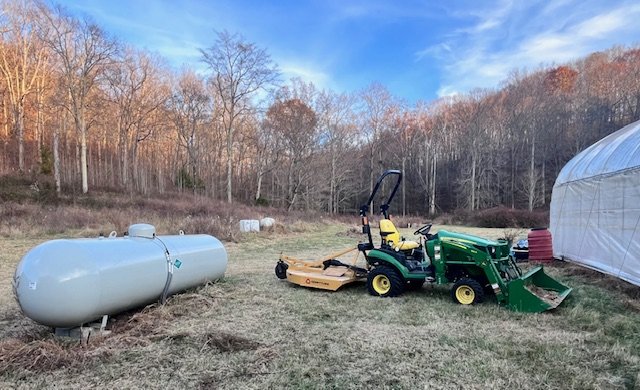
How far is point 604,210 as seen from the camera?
8508 mm

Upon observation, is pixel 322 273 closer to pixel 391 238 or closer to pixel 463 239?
pixel 391 238

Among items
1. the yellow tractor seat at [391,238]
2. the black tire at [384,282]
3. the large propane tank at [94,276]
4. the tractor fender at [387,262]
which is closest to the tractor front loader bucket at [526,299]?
the tractor fender at [387,262]

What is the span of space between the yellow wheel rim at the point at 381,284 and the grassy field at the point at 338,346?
0.23 metres

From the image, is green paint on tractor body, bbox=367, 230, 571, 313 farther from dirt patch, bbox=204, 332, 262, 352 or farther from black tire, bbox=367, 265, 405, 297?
dirt patch, bbox=204, 332, 262, 352

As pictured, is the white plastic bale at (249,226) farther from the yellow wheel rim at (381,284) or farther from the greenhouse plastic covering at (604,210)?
the greenhouse plastic covering at (604,210)

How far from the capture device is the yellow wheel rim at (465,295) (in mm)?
6015

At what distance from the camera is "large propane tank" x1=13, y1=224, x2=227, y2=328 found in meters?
4.20

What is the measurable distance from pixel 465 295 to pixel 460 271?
400mm

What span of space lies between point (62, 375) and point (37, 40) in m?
36.6

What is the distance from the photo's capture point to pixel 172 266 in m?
5.96

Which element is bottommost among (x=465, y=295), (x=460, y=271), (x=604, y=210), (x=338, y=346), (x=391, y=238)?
(x=338, y=346)

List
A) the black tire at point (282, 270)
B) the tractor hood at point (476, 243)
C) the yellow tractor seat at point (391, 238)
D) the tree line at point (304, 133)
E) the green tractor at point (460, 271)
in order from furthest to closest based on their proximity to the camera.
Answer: the tree line at point (304, 133) < the black tire at point (282, 270) < the yellow tractor seat at point (391, 238) < the tractor hood at point (476, 243) < the green tractor at point (460, 271)

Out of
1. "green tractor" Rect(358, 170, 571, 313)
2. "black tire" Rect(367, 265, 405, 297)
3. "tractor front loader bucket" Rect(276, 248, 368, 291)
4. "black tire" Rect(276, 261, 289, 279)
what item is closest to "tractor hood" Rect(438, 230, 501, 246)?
"green tractor" Rect(358, 170, 571, 313)

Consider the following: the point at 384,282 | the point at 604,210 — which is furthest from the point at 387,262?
the point at 604,210
